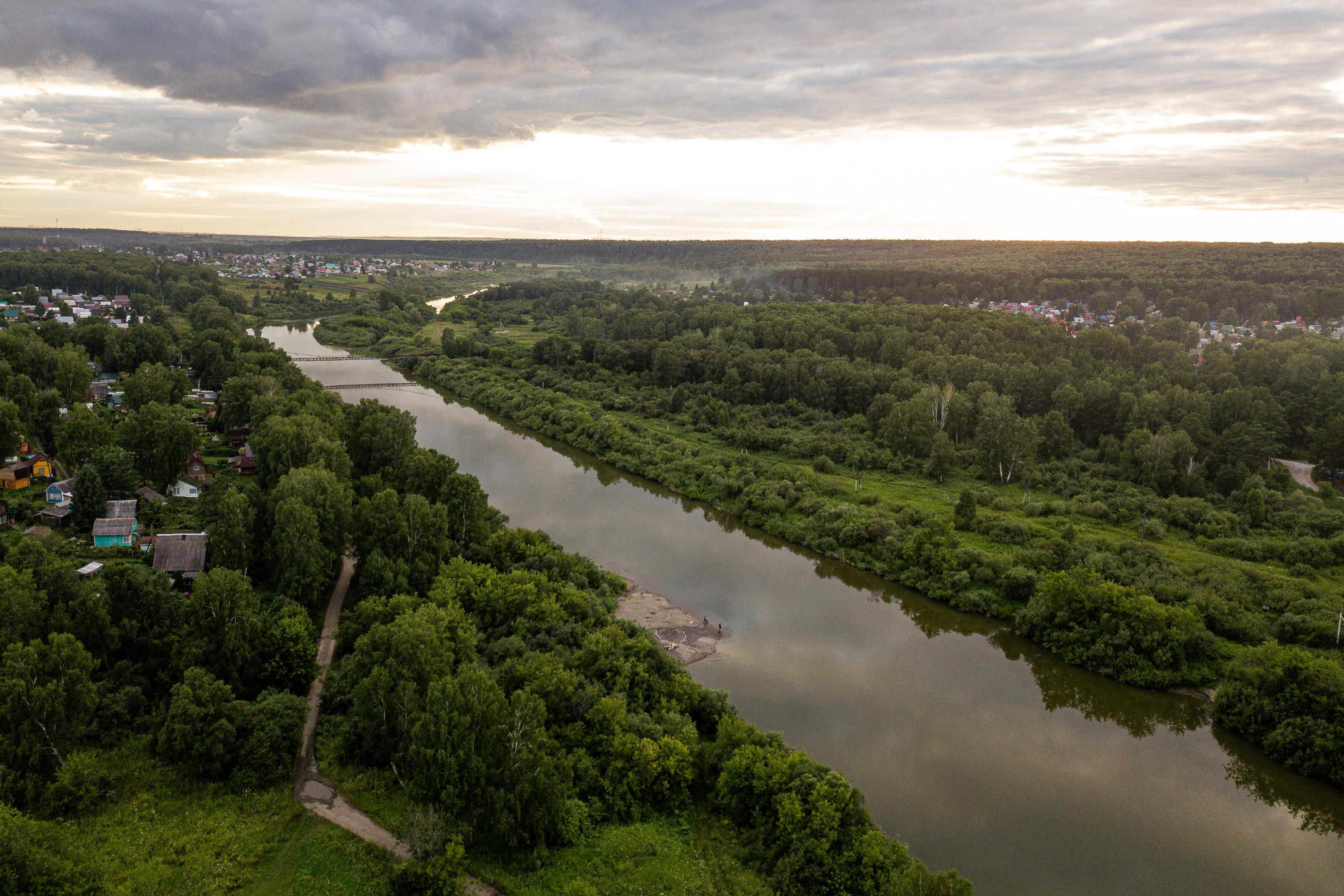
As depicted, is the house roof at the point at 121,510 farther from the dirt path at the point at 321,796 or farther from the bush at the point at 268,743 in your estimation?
the bush at the point at 268,743

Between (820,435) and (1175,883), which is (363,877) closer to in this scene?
(1175,883)

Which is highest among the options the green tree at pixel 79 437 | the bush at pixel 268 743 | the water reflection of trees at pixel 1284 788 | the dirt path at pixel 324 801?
the green tree at pixel 79 437

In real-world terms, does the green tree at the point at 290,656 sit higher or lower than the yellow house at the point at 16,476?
lower

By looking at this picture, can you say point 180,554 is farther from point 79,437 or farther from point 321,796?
point 79,437

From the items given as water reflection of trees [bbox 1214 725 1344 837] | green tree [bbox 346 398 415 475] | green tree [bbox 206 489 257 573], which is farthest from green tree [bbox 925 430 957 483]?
green tree [bbox 206 489 257 573]

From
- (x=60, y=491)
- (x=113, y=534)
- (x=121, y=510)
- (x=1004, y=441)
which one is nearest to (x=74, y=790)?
(x=113, y=534)

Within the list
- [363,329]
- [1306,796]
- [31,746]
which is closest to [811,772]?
[1306,796]

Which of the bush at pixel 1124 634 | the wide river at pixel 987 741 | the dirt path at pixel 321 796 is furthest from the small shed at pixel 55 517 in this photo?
the bush at pixel 1124 634
